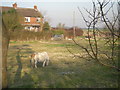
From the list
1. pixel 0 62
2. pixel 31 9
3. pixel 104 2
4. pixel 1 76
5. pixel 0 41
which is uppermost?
pixel 31 9

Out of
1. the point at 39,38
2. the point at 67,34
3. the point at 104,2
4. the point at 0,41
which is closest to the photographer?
the point at 104,2

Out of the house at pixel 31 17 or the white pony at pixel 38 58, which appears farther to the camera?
the house at pixel 31 17

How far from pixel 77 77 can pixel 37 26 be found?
43.1 metres

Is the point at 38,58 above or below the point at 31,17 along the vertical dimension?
below

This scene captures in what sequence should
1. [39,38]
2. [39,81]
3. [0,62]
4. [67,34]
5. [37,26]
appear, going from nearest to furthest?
[0,62] → [39,81] → [39,38] → [67,34] → [37,26]

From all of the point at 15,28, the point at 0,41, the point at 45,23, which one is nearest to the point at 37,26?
the point at 45,23

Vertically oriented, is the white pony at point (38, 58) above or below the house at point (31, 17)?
below

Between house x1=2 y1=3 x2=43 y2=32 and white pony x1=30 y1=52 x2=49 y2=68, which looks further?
house x1=2 y1=3 x2=43 y2=32

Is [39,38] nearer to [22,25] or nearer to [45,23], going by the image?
A: [22,25]

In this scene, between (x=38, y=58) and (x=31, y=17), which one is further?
(x=31, y=17)

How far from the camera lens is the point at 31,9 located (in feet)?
168

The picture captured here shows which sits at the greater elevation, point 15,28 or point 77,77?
point 15,28

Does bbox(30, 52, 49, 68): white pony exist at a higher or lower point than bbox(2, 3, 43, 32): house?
lower

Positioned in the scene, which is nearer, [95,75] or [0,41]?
[0,41]
